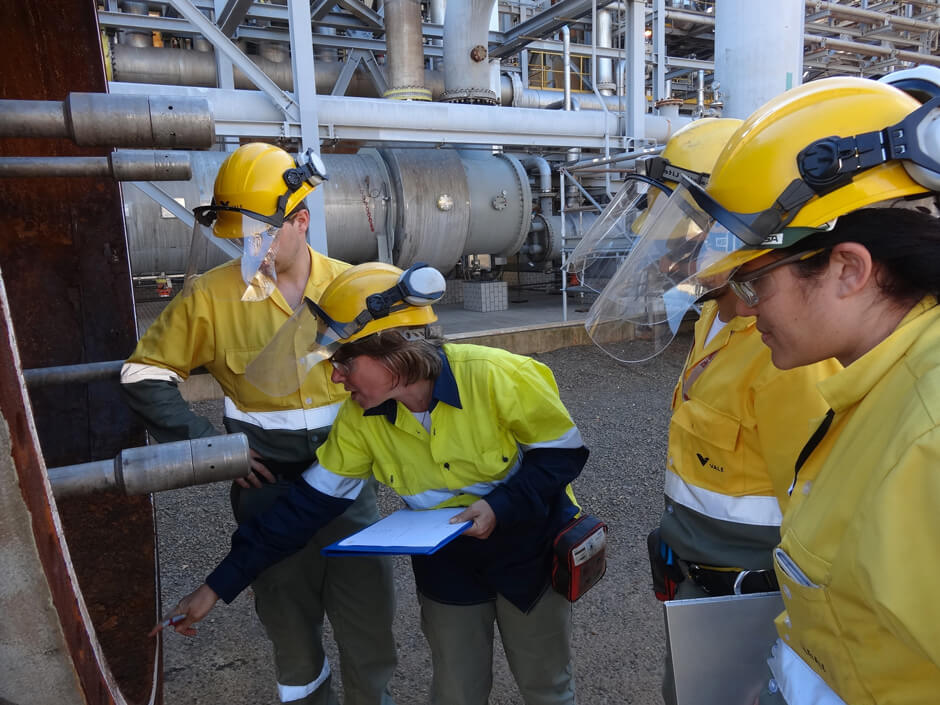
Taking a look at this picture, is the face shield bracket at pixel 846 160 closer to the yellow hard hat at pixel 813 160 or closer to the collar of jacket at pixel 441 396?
the yellow hard hat at pixel 813 160

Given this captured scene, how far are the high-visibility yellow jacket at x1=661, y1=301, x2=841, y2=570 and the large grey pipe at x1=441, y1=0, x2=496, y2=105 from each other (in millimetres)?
5940

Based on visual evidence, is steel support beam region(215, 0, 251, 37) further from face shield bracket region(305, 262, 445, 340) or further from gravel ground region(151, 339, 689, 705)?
face shield bracket region(305, 262, 445, 340)

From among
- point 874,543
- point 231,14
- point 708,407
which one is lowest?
point 708,407

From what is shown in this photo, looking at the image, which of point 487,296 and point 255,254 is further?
point 487,296

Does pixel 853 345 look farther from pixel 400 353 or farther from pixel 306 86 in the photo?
pixel 306 86

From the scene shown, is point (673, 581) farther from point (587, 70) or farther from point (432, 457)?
point (587, 70)

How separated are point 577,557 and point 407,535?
0.47 m

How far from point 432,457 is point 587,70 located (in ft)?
39.4

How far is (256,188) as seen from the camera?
203 cm

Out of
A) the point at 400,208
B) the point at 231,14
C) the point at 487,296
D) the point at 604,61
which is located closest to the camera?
the point at 231,14

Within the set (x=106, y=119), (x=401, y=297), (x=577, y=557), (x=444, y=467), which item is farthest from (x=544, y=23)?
(x=106, y=119)

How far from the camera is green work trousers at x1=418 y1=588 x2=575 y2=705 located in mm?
1867

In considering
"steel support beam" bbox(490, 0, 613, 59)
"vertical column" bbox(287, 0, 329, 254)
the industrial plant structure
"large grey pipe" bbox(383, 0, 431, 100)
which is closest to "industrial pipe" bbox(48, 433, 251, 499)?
the industrial plant structure

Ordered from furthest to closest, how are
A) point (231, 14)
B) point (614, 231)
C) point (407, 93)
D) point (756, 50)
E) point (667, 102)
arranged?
1. point (667, 102)
2. point (407, 93)
3. point (231, 14)
4. point (756, 50)
5. point (614, 231)
